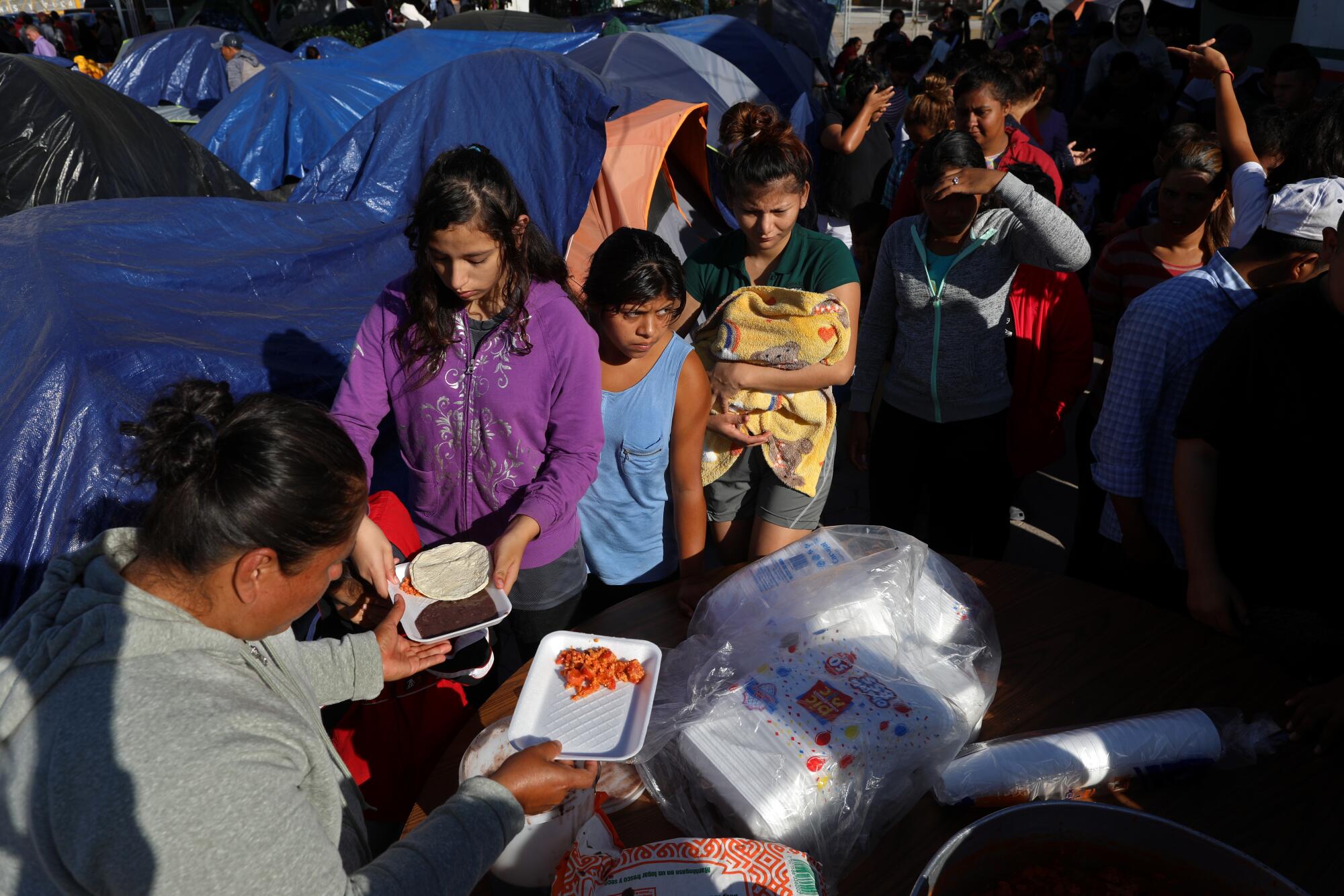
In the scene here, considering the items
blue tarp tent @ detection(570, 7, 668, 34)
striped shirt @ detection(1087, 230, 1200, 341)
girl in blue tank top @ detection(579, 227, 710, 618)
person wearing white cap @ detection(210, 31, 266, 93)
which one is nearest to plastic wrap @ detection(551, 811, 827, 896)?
girl in blue tank top @ detection(579, 227, 710, 618)

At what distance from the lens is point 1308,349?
154 cm

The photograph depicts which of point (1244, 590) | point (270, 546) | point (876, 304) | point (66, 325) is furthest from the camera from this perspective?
point (876, 304)

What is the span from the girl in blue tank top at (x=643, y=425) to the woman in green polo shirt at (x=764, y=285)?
168mm

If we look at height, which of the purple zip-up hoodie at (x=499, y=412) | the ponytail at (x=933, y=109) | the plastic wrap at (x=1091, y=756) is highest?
the ponytail at (x=933, y=109)

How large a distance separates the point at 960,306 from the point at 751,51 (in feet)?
25.4

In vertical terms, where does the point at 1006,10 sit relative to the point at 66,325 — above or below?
above

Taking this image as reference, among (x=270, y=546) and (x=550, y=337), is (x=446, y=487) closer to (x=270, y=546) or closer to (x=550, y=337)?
(x=550, y=337)

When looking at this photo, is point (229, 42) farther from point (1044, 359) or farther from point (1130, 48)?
point (1044, 359)

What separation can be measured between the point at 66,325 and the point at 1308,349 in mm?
3149

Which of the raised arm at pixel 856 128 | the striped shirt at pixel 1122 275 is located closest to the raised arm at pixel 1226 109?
the striped shirt at pixel 1122 275

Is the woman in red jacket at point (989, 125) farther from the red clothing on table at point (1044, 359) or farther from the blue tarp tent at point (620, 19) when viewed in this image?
the blue tarp tent at point (620, 19)

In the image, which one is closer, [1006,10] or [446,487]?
[446,487]

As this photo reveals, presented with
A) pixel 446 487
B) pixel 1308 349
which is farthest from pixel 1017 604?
pixel 446 487

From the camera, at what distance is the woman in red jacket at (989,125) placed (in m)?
3.25
